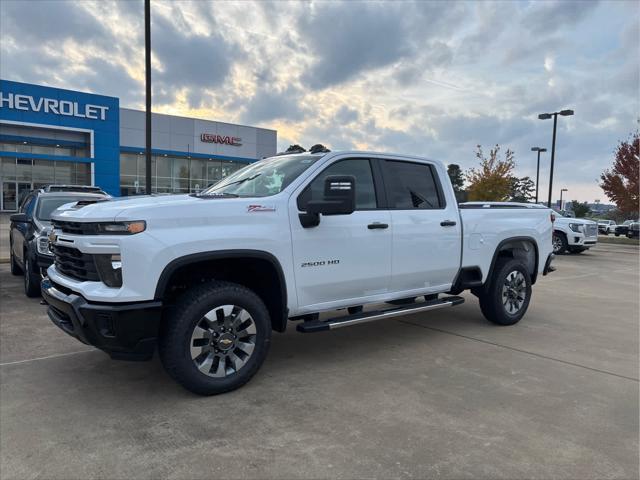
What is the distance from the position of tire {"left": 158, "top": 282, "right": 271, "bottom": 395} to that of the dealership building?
37.0 metres

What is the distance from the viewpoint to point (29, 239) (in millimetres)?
7137

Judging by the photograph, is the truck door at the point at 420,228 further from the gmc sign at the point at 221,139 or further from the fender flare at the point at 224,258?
the gmc sign at the point at 221,139

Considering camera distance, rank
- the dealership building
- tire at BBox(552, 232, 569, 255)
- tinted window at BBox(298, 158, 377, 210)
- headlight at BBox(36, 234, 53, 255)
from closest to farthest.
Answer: tinted window at BBox(298, 158, 377, 210) → headlight at BBox(36, 234, 53, 255) → tire at BBox(552, 232, 569, 255) → the dealership building

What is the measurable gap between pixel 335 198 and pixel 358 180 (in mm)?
924

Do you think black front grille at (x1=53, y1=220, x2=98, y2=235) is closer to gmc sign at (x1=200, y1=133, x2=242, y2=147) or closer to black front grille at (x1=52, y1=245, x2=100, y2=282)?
black front grille at (x1=52, y1=245, x2=100, y2=282)

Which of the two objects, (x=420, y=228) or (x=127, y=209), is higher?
(x=127, y=209)

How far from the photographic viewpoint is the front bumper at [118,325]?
335cm

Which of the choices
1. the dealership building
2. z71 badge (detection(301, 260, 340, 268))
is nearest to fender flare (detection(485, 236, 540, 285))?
z71 badge (detection(301, 260, 340, 268))

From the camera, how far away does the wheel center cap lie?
3748 millimetres

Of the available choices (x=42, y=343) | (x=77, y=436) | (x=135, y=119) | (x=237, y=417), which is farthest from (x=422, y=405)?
(x=135, y=119)

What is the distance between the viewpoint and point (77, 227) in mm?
3623

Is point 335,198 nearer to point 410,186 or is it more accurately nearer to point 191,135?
point 410,186

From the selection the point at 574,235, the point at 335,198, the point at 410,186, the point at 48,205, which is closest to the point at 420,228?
the point at 410,186

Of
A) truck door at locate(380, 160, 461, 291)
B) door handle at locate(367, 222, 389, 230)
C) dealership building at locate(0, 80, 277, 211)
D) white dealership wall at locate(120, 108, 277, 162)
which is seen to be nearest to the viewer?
door handle at locate(367, 222, 389, 230)
